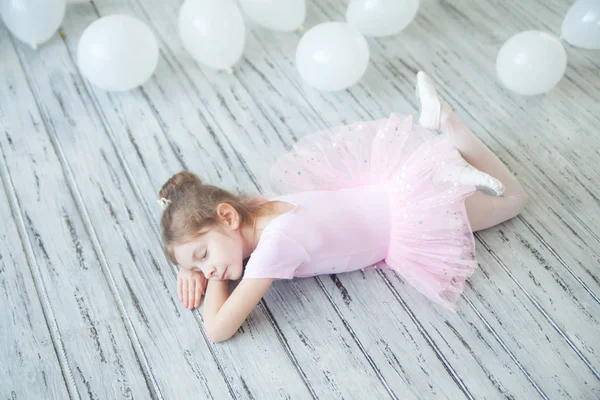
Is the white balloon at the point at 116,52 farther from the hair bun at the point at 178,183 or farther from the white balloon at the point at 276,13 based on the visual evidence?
the hair bun at the point at 178,183

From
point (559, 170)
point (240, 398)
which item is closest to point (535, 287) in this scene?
point (559, 170)

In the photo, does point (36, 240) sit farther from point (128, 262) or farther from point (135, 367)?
point (135, 367)

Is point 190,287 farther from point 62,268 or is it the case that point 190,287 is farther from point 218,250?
point 62,268

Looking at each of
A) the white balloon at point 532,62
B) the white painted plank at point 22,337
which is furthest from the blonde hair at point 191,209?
the white balloon at point 532,62

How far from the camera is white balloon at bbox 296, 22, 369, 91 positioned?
1.75 metres

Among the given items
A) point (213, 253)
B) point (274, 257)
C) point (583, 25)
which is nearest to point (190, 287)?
point (213, 253)

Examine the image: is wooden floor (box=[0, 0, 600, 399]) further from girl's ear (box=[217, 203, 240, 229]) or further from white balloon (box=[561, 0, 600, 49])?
girl's ear (box=[217, 203, 240, 229])

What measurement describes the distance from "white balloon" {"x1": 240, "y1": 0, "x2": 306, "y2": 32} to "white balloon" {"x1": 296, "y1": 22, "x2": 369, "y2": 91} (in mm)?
248

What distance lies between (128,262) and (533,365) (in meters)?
1.02

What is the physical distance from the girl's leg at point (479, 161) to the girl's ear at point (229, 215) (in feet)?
2.03

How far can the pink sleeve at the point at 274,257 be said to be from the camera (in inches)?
49.6

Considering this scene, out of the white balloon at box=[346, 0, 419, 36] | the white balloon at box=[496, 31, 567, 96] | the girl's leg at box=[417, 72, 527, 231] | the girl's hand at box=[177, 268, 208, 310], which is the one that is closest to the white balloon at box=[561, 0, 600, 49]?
the white balloon at box=[496, 31, 567, 96]

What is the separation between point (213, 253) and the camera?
1286 mm

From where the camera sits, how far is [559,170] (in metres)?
1.70
